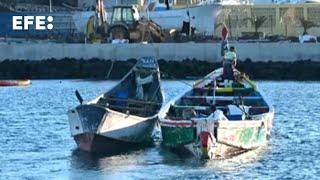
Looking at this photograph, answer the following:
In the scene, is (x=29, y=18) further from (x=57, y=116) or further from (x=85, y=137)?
(x=85, y=137)

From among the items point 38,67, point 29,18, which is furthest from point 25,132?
point 29,18

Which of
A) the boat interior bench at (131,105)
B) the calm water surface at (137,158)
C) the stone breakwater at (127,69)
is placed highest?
the boat interior bench at (131,105)

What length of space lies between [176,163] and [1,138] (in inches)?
306

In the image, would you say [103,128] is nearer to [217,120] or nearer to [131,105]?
[217,120]

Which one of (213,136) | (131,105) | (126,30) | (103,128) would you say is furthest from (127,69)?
(213,136)

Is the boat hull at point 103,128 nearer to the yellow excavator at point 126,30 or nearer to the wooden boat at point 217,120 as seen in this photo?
the wooden boat at point 217,120

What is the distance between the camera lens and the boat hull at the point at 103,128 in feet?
103

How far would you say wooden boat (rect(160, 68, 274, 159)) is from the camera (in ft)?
97.1

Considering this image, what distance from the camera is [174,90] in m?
55.1

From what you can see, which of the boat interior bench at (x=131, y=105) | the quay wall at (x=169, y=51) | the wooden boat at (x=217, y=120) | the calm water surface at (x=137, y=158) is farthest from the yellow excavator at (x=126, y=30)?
the boat interior bench at (x=131, y=105)

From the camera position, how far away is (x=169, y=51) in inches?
2687

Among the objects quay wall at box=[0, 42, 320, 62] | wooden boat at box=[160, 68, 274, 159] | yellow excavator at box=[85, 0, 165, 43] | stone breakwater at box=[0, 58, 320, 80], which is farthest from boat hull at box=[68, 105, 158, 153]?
yellow excavator at box=[85, 0, 165, 43]

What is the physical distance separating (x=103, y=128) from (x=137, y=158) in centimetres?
127

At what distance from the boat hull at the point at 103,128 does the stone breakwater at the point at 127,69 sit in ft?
96.6
